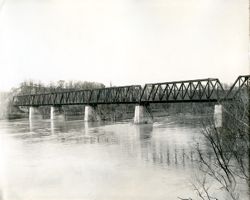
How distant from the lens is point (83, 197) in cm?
1113

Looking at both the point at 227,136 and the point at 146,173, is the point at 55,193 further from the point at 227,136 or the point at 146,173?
the point at 227,136

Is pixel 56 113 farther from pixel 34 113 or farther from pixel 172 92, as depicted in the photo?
pixel 172 92

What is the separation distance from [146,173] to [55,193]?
12.5 ft

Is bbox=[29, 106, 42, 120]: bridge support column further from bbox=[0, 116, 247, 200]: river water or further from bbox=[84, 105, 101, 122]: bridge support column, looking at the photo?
bbox=[0, 116, 247, 200]: river water

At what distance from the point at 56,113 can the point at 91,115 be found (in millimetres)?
11870

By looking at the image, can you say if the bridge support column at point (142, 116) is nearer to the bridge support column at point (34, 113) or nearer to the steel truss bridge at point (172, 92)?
the steel truss bridge at point (172, 92)

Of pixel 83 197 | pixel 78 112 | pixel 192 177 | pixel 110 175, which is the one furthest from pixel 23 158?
pixel 78 112

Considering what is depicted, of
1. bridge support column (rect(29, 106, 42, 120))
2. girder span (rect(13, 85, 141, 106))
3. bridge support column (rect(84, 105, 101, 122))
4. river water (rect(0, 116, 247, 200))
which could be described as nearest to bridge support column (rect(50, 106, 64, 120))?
girder span (rect(13, 85, 141, 106))

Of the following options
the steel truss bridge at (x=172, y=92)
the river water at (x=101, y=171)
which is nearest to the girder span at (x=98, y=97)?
the steel truss bridge at (x=172, y=92)

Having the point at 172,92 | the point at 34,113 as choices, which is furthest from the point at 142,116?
the point at 34,113

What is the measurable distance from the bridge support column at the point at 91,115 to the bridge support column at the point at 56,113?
28.4ft

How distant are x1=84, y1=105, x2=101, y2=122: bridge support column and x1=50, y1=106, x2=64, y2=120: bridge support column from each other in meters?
8.65

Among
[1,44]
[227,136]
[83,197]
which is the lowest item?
[83,197]

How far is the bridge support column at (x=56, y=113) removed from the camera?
196 feet
